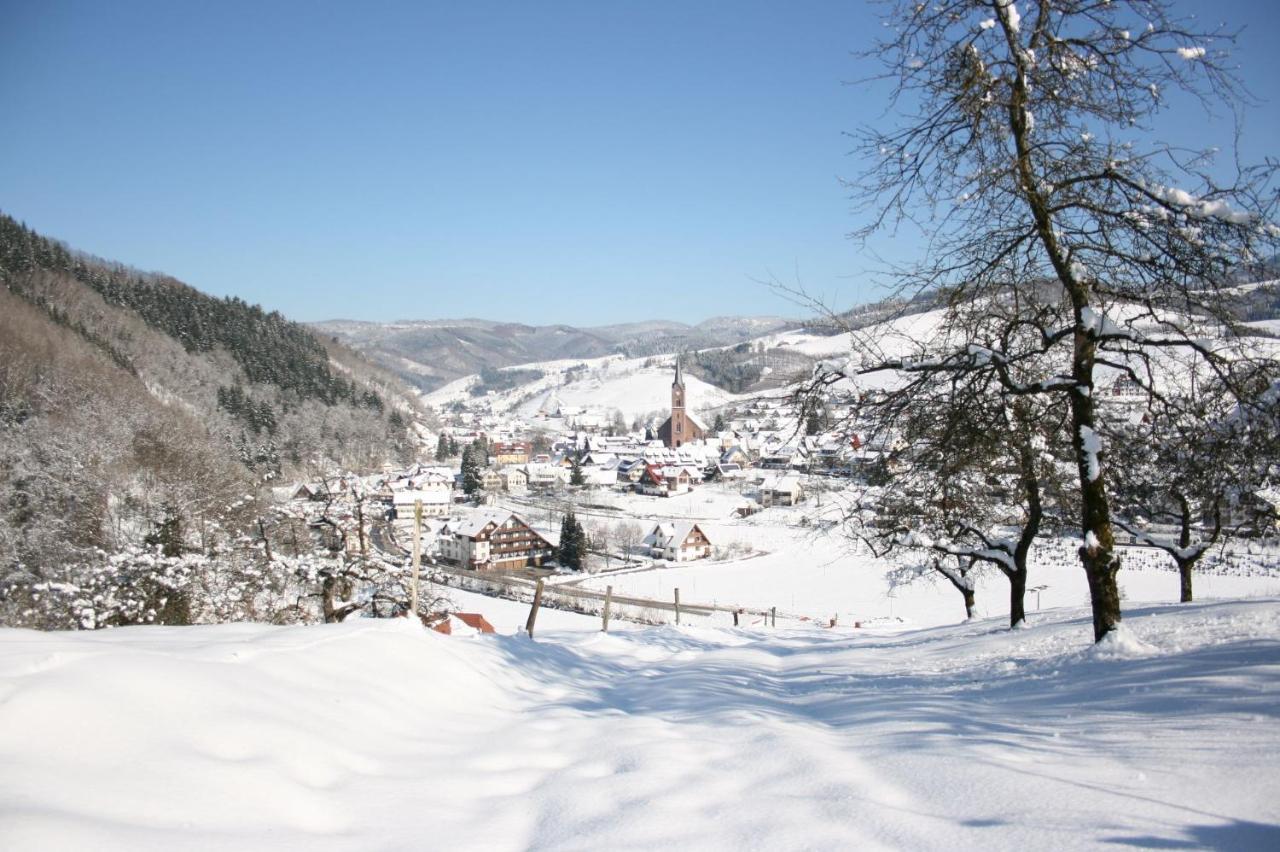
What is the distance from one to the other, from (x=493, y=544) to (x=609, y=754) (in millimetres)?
52340

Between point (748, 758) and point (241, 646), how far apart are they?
3725mm

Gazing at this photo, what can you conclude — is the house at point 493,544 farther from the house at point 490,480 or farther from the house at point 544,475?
the house at point 544,475

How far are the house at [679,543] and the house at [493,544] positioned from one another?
8897 mm

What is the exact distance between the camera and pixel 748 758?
3.78 m

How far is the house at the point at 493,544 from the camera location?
53.4 metres

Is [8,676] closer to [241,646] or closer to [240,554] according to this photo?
[241,646]

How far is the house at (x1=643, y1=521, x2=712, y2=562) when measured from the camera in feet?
180

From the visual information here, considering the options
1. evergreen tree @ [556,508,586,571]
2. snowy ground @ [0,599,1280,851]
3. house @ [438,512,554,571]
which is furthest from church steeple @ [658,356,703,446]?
snowy ground @ [0,599,1280,851]

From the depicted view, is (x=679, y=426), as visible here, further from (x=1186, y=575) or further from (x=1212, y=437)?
(x=1212, y=437)

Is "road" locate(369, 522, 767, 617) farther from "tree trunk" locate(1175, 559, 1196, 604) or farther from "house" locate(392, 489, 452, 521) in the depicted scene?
"tree trunk" locate(1175, 559, 1196, 604)

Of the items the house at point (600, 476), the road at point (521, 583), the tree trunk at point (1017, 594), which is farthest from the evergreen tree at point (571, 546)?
the tree trunk at point (1017, 594)

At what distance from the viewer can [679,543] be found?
55.1 metres

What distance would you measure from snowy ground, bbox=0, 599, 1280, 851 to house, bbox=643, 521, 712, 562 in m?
49.7

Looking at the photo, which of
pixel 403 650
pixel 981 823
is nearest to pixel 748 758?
pixel 981 823
